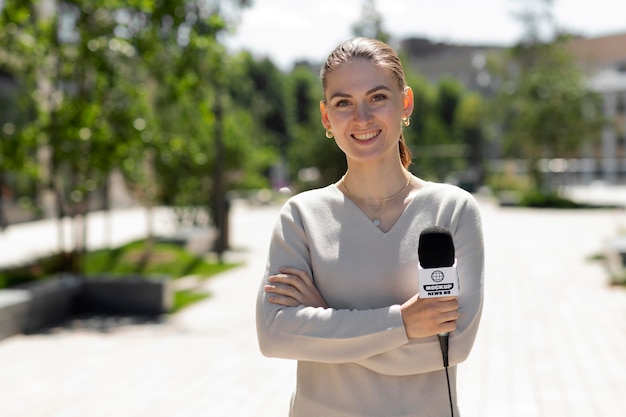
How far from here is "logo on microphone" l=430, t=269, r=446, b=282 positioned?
78.0 inches

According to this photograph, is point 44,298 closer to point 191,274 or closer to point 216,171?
point 191,274

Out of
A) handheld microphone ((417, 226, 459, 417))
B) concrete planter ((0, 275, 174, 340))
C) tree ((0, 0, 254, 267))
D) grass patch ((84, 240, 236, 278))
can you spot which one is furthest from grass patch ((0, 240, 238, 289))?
handheld microphone ((417, 226, 459, 417))

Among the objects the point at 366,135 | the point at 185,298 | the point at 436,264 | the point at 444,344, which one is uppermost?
the point at 366,135

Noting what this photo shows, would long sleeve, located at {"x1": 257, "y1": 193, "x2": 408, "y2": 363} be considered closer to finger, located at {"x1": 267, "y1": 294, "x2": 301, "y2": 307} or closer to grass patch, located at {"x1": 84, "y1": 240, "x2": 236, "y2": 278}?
finger, located at {"x1": 267, "y1": 294, "x2": 301, "y2": 307}

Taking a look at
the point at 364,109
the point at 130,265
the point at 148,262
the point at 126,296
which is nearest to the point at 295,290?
the point at 364,109

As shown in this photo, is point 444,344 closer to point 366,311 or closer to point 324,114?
A: point 366,311

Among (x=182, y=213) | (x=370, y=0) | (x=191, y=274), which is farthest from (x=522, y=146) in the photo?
(x=191, y=274)

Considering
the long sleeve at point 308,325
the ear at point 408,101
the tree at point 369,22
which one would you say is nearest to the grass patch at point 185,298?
the long sleeve at point 308,325

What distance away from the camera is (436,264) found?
1968 millimetres

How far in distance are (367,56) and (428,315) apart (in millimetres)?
725

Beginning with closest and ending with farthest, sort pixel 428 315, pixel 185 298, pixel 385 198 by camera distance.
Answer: pixel 428 315 < pixel 385 198 < pixel 185 298

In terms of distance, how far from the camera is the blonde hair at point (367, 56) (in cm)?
221

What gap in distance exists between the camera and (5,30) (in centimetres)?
1125

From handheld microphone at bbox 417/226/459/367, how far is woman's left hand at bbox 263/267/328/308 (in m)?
0.37
